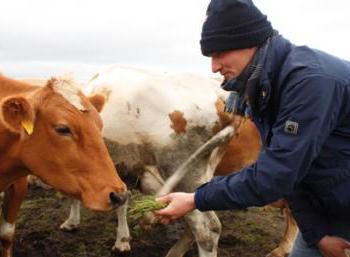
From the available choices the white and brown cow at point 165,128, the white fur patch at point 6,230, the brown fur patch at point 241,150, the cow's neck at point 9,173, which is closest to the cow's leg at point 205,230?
the white and brown cow at point 165,128

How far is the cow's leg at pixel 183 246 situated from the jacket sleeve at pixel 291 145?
12.2 ft

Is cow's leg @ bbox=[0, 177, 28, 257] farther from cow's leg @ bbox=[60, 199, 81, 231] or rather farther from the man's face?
the man's face

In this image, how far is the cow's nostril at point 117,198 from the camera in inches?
177

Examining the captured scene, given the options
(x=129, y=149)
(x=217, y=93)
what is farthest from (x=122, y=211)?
(x=217, y=93)

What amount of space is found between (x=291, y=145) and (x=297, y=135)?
5 cm

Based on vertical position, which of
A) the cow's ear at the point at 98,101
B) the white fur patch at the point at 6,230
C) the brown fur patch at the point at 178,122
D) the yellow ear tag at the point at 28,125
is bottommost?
the white fur patch at the point at 6,230

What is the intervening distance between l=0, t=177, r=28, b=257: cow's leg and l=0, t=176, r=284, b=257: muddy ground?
42cm

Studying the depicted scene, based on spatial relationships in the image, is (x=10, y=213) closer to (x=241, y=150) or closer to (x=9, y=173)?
(x=9, y=173)

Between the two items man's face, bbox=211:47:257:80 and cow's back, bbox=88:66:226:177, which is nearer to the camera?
man's face, bbox=211:47:257:80

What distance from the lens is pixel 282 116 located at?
Answer: 2604 millimetres

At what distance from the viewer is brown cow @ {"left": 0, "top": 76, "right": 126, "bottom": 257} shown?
14.8 feet

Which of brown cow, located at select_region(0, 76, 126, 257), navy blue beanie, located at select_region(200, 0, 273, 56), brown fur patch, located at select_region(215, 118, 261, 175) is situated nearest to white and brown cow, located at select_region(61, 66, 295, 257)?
brown fur patch, located at select_region(215, 118, 261, 175)

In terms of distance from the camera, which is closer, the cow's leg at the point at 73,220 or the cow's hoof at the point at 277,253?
the cow's hoof at the point at 277,253

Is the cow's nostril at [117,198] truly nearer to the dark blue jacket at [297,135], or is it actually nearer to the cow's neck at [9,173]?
the cow's neck at [9,173]
